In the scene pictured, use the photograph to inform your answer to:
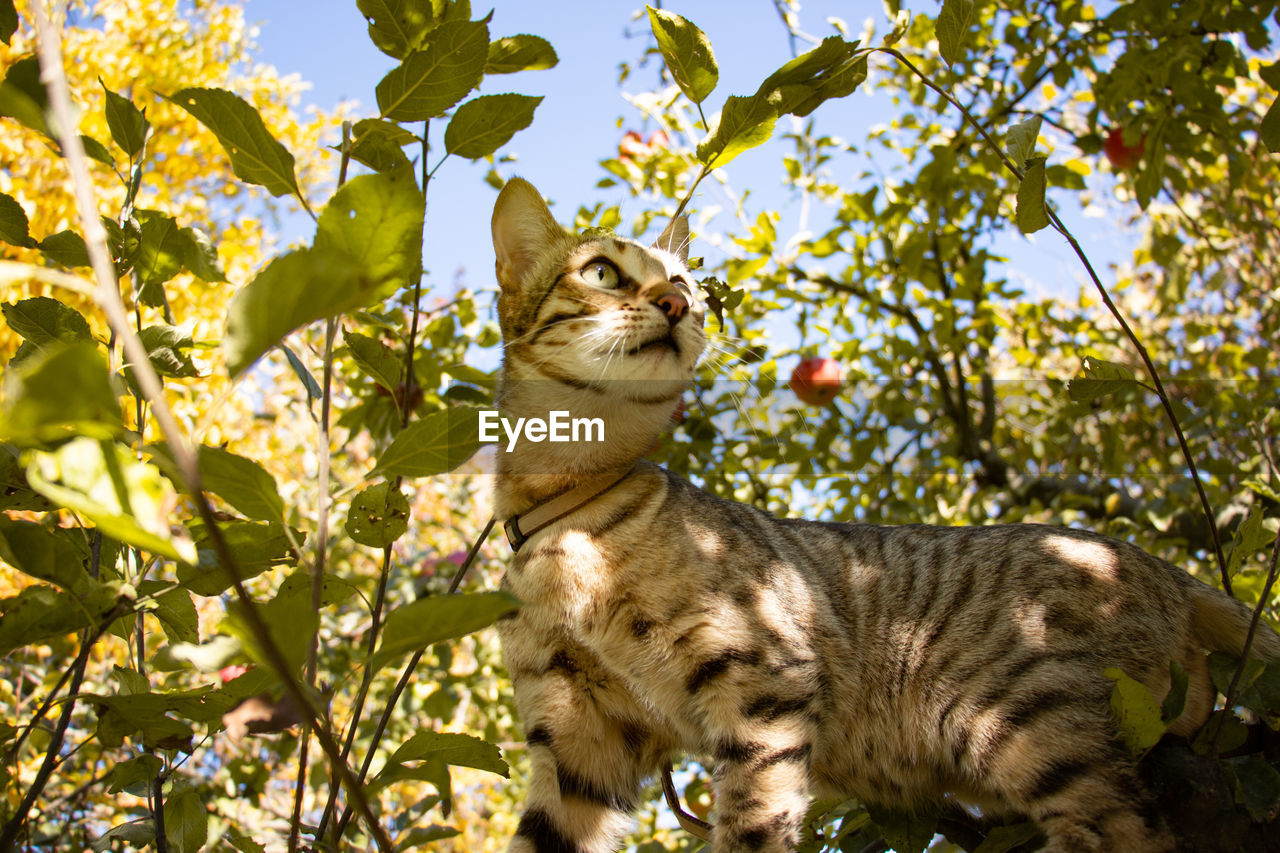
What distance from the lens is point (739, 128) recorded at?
1.33 meters

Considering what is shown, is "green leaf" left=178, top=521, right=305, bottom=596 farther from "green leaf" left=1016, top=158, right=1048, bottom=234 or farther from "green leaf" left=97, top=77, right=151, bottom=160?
"green leaf" left=1016, top=158, right=1048, bottom=234

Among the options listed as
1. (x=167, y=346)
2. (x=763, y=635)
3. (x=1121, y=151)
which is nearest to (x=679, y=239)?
(x=763, y=635)

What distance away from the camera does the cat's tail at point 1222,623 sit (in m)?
1.84

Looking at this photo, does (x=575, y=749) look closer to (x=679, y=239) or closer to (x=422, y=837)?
(x=422, y=837)

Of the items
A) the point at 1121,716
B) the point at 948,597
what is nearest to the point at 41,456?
the point at 1121,716

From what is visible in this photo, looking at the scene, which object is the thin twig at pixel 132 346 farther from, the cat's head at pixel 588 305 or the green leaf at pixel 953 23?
the cat's head at pixel 588 305

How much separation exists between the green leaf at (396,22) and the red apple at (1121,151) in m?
3.08

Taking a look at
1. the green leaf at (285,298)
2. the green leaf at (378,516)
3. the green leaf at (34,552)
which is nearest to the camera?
the green leaf at (285,298)

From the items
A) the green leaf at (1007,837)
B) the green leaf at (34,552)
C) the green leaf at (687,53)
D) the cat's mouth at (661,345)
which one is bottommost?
the green leaf at (1007,837)

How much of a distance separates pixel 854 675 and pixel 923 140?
281cm

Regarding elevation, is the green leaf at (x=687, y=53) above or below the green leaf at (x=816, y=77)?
above

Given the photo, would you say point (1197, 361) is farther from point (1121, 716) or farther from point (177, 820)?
point (177, 820)

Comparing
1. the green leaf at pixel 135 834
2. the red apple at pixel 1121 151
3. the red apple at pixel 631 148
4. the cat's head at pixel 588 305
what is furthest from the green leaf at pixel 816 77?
the red apple at pixel 1121 151

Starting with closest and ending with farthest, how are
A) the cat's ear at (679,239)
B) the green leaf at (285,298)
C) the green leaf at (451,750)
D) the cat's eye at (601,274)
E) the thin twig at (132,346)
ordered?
the thin twig at (132,346) → the green leaf at (285,298) → the green leaf at (451,750) → the cat's eye at (601,274) → the cat's ear at (679,239)
